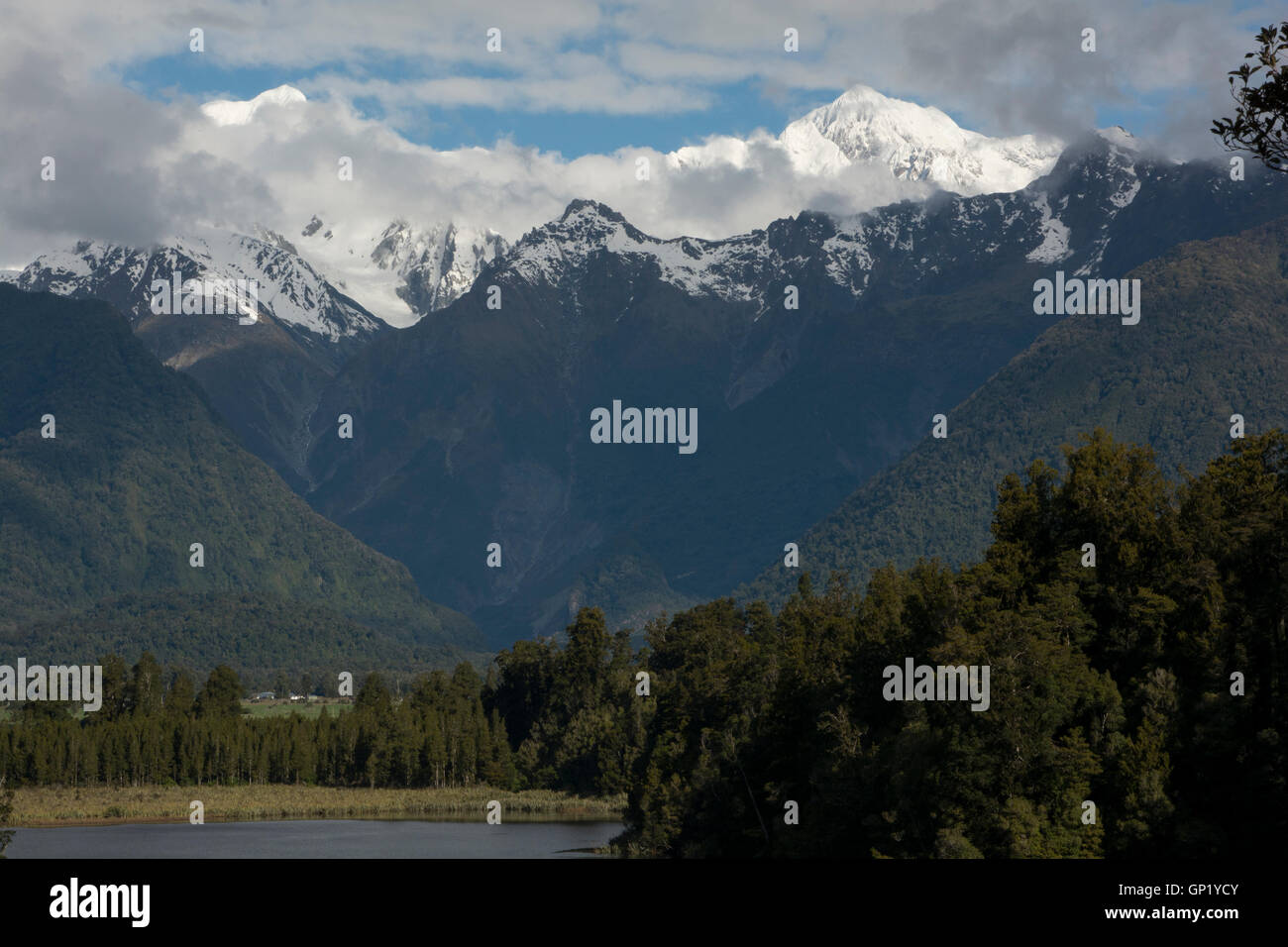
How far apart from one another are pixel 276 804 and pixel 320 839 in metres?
44.6

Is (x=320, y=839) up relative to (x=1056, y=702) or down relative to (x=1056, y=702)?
down

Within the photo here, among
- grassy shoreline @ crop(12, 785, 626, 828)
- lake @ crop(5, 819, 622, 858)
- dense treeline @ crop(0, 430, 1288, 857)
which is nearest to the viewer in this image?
dense treeline @ crop(0, 430, 1288, 857)

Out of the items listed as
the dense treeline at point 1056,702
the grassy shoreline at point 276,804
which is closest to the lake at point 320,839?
the grassy shoreline at point 276,804

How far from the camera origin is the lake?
401 feet

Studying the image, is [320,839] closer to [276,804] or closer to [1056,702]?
[276,804]

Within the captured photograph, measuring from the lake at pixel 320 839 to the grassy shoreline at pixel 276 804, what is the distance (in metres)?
6.51

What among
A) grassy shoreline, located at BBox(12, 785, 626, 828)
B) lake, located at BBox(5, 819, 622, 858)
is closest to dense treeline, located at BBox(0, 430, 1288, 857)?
lake, located at BBox(5, 819, 622, 858)

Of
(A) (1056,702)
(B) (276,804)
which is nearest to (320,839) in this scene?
(B) (276,804)

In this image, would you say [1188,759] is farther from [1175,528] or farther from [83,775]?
[83,775]

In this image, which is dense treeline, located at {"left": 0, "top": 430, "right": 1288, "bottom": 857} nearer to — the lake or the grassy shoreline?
the lake

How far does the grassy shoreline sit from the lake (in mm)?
6509

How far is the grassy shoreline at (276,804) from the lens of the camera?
17338cm

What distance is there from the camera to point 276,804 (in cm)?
18138

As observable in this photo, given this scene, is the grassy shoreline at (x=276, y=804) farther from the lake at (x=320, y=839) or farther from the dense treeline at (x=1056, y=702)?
the dense treeline at (x=1056, y=702)
